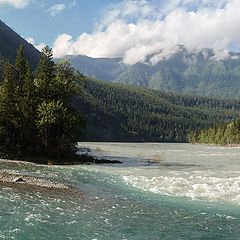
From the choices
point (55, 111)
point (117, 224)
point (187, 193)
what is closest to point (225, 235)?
point (117, 224)

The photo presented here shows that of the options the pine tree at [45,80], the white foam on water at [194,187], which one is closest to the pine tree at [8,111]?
the pine tree at [45,80]

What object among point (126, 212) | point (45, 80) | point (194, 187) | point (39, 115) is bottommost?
point (126, 212)

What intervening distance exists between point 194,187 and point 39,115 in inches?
1505

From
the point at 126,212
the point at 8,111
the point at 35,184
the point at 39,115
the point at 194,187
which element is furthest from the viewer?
the point at 8,111

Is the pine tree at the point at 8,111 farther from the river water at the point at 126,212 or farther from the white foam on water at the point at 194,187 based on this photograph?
the river water at the point at 126,212

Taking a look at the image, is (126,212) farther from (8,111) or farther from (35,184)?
(8,111)

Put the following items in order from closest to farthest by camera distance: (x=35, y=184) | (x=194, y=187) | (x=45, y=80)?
1. (x=35, y=184)
2. (x=194, y=187)
3. (x=45, y=80)

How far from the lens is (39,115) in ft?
257

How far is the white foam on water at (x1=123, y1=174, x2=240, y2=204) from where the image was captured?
4566 cm

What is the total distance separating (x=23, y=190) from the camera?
137ft

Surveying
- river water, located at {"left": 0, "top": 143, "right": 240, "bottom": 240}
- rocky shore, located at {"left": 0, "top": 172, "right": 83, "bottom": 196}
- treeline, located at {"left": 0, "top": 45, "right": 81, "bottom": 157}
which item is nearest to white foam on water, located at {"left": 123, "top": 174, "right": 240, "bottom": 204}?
river water, located at {"left": 0, "top": 143, "right": 240, "bottom": 240}

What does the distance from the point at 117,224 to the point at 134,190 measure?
17640 mm

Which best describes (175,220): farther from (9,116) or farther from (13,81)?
(13,81)

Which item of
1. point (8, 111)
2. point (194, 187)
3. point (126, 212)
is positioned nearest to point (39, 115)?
point (8, 111)
